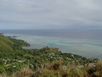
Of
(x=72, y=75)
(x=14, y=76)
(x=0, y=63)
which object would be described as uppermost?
(x=72, y=75)

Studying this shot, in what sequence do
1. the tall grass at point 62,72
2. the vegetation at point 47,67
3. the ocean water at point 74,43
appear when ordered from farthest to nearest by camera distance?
the ocean water at point 74,43 < the vegetation at point 47,67 < the tall grass at point 62,72

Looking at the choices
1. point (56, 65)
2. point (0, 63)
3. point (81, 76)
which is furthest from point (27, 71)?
point (0, 63)

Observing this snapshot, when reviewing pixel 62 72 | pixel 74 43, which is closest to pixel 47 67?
pixel 62 72

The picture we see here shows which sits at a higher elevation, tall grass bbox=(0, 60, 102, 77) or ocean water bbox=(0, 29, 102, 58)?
tall grass bbox=(0, 60, 102, 77)

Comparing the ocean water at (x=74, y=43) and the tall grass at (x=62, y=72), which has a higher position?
the tall grass at (x=62, y=72)

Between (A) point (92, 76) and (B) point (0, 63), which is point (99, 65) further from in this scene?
(B) point (0, 63)

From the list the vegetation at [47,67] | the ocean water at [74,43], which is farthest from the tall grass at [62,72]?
the ocean water at [74,43]

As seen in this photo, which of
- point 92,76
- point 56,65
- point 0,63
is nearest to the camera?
point 92,76

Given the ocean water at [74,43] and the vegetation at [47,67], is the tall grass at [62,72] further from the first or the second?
the ocean water at [74,43]

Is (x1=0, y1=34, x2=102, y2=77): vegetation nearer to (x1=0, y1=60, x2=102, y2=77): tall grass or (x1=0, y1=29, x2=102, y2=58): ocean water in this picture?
(x1=0, y1=60, x2=102, y2=77): tall grass

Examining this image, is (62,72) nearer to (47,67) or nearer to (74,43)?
(47,67)

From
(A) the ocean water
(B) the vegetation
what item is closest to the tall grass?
(B) the vegetation
